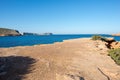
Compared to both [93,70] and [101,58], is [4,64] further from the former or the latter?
[101,58]

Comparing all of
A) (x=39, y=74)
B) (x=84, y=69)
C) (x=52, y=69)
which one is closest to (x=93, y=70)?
(x=84, y=69)

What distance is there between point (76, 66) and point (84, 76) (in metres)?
1.84

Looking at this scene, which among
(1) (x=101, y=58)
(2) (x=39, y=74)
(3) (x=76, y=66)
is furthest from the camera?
(1) (x=101, y=58)

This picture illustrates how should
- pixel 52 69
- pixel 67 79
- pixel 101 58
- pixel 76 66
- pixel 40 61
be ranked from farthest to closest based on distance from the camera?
pixel 101 58 < pixel 40 61 < pixel 76 66 < pixel 52 69 < pixel 67 79

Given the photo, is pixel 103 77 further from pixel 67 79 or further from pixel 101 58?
pixel 101 58

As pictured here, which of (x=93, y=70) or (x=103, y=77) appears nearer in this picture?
(x=103, y=77)

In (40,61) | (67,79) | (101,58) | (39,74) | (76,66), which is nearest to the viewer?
(67,79)

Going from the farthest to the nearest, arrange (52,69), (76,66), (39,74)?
(76,66)
(52,69)
(39,74)

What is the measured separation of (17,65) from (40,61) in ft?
5.32

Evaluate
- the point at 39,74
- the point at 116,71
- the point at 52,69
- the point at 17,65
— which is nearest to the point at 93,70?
the point at 116,71

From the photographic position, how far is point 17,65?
11.6 metres

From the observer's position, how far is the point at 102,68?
12125 mm

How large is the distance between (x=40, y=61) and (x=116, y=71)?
4.50 m

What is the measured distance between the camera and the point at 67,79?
29.5 feet
